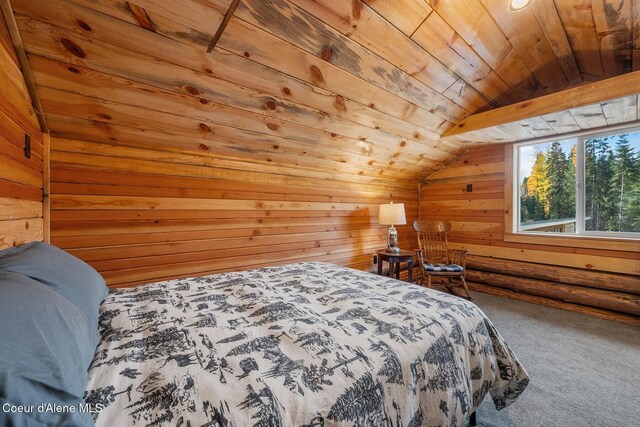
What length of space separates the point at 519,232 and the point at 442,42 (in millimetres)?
2677

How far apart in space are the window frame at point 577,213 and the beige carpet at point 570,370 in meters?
0.80

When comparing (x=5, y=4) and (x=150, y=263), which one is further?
(x=150, y=263)

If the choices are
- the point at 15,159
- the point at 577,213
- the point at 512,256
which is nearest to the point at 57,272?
the point at 15,159

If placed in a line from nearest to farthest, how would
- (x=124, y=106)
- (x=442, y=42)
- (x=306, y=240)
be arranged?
(x=124, y=106), (x=442, y=42), (x=306, y=240)

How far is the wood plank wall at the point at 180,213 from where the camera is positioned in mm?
1956

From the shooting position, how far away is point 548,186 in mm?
3354

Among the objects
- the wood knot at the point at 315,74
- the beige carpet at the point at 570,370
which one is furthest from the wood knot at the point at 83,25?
the beige carpet at the point at 570,370

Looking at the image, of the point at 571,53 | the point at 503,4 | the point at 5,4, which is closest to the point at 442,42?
the point at 503,4

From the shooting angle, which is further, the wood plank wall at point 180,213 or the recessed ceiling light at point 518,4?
the wood plank wall at point 180,213

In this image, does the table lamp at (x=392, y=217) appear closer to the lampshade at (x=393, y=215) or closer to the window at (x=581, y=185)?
the lampshade at (x=393, y=215)

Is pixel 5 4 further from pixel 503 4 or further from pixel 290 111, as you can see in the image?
pixel 503 4

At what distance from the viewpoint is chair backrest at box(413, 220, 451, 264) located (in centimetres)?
364

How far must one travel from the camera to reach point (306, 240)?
10.6ft

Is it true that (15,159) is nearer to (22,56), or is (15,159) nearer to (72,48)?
(22,56)
